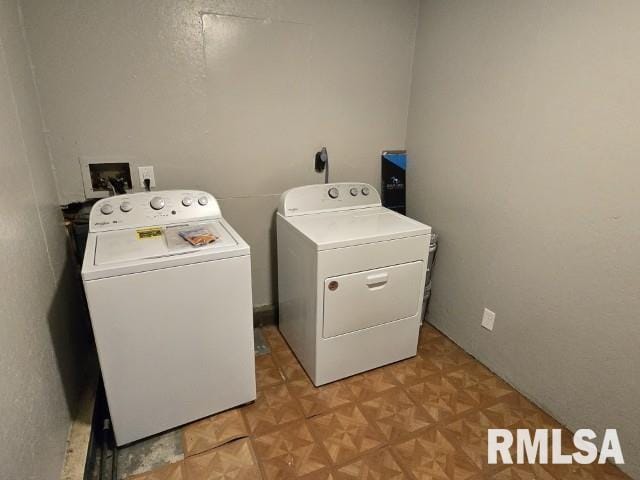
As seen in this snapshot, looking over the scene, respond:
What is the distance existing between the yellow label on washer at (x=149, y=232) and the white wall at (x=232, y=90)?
34 cm

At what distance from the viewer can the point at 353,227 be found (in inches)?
70.4

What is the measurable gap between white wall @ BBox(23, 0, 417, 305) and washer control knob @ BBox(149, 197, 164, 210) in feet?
0.58

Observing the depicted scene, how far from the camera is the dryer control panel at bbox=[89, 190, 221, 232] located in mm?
1623

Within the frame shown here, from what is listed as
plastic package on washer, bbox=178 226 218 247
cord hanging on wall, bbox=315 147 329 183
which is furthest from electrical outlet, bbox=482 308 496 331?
plastic package on washer, bbox=178 226 218 247

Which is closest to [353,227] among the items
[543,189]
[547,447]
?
[543,189]

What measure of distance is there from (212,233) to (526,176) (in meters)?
1.41

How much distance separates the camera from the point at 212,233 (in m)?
1.56

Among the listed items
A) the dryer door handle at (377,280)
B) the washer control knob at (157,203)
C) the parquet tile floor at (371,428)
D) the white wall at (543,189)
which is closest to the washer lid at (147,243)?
the washer control knob at (157,203)

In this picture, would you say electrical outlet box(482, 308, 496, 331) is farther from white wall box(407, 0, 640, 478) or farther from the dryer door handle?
the dryer door handle

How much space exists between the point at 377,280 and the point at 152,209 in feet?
3.68

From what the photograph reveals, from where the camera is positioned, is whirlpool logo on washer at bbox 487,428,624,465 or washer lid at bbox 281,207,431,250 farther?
washer lid at bbox 281,207,431,250

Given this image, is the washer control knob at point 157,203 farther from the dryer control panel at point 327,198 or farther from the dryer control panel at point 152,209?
the dryer control panel at point 327,198

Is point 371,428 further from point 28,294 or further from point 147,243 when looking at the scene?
point 28,294

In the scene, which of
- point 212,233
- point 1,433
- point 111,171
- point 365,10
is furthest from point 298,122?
point 1,433
